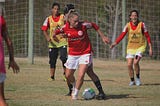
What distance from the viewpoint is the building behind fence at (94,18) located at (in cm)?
2338

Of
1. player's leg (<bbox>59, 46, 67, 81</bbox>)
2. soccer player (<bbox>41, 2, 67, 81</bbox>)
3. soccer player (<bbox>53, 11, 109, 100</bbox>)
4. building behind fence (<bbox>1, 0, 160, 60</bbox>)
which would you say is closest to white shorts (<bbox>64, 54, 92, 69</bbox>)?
soccer player (<bbox>53, 11, 109, 100</bbox>)

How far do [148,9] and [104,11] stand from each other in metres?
2.16

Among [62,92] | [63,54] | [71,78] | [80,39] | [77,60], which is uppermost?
[80,39]

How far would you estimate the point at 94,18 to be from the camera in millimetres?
25328

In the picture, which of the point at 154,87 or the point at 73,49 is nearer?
the point at 73,49

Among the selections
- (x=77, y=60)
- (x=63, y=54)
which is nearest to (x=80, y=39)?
(x=77, y=60)

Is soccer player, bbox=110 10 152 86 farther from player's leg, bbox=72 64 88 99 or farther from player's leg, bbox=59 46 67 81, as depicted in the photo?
player's leg, bbox=72 64 88 99

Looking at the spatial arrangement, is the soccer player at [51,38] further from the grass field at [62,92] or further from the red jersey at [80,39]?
the red jersey at [80,39]

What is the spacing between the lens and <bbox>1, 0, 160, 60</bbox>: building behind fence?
2338 centimetres

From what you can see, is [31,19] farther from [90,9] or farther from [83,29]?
[83,29]

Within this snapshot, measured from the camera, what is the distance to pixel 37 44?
79.5 ft

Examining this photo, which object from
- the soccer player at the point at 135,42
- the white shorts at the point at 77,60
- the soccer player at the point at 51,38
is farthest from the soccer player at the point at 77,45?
the soccer player at the point at 51,38

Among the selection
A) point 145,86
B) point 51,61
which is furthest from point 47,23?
point 145,86

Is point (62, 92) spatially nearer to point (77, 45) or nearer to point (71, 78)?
point (71, 78)
